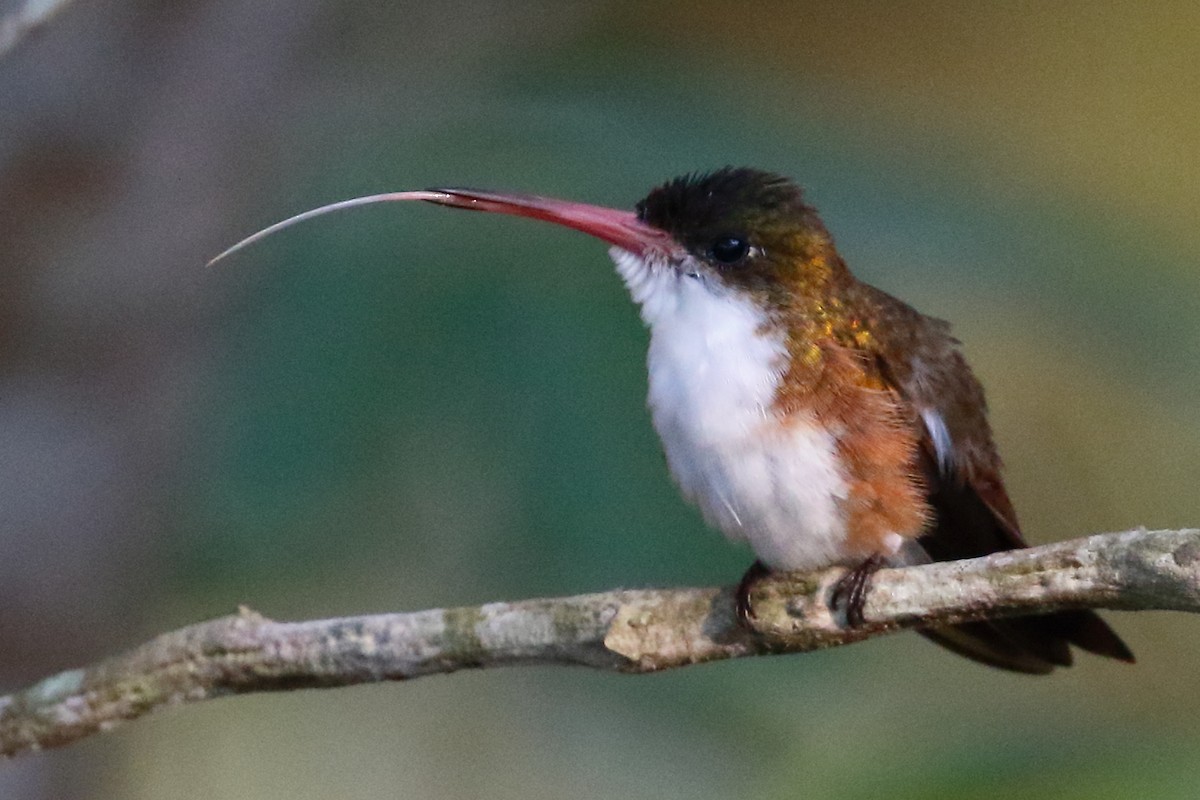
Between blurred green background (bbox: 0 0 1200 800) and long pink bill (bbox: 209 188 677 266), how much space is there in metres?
0.80

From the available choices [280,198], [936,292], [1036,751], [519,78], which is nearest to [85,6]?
[280,198]

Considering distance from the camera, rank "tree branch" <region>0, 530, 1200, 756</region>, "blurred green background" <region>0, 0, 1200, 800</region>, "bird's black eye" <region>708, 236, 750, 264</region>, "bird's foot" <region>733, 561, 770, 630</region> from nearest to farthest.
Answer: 1. "tree branch" <region>0, 530, 1200, 756</region>
2. "bird's foot" <region>733, 561, 770, 630</region>
3. "bird's black eye" <region>708, 236, 750, 264</region>
4. "blurred green background" <region>0, 0, 1200, 800</region>

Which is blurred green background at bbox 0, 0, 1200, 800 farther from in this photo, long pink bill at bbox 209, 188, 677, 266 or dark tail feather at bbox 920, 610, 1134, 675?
long pink bill at bbox 209, 188, 677, 266

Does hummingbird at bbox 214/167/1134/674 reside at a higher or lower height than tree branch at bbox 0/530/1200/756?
higher

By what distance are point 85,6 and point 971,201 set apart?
1531 mm

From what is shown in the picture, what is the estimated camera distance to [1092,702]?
2.02 meters

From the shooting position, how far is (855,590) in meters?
1.10

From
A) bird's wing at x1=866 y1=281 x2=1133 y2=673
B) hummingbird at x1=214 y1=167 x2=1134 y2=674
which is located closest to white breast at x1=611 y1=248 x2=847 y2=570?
hummingbird at x1=214 y1=167 x2=1134 y2=674

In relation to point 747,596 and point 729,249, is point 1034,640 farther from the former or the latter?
point 729,249

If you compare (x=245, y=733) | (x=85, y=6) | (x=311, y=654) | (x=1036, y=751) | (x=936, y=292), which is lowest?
(x=1036, y=751)

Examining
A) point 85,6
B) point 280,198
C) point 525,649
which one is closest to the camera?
point 525,649

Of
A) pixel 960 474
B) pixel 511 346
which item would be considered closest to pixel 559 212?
pixel 960 474

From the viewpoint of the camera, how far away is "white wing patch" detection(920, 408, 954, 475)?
1.32 m

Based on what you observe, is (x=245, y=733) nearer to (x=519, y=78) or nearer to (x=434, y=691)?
(x=434, y=691)
